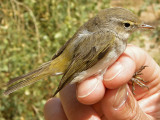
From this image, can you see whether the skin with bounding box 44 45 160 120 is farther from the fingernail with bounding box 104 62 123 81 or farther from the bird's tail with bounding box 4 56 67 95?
the bird's tail with bounding box 4 56 67 95

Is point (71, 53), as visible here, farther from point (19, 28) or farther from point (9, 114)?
point (9, 114)

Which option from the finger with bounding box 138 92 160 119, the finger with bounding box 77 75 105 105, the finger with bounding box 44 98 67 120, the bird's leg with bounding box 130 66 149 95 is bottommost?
the finger with bounding box 44 98 67 120

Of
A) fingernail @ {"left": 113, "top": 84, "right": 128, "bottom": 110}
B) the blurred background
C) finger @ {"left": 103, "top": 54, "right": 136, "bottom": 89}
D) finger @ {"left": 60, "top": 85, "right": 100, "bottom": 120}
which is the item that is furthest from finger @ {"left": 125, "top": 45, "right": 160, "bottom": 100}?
the blurred background

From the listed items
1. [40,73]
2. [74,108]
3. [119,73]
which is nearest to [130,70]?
[119,73]

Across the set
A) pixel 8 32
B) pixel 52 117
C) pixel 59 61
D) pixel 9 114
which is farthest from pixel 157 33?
pixel 9 114

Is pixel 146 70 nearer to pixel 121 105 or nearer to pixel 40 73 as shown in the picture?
pixel 121 105

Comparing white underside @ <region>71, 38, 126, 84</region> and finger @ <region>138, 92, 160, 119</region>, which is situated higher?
white underside @ <region>71, 38, 126, 84</region>
